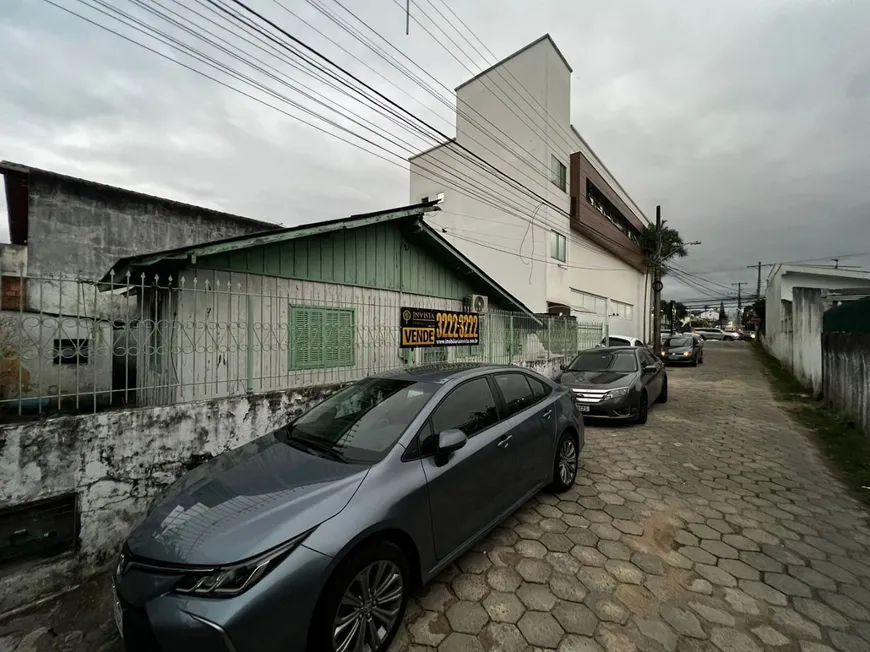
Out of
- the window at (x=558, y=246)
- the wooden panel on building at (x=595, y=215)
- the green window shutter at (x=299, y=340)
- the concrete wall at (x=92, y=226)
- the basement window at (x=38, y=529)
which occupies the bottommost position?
the basement window at (x=38, y=529)

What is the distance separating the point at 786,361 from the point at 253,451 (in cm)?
2038

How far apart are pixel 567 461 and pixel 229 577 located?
11.2ft

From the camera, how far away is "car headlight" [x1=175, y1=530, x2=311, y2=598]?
1.75 m

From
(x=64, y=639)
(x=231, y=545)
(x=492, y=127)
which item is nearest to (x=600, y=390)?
(x=231, y=545)

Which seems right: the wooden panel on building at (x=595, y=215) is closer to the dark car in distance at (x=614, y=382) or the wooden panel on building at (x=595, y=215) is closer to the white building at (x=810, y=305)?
the white building at (x=810, y=305)

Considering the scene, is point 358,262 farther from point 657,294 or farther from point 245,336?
point 657,294

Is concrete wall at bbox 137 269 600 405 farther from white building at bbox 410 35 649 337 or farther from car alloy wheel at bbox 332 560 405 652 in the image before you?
white building at bbox 410 35 649 337

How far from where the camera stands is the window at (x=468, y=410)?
2891mm

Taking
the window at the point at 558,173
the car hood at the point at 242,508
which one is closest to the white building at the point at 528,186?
the window at the point at 558,173

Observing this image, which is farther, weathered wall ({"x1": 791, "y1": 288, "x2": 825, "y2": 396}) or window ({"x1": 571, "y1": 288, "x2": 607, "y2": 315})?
window ({"x1": 571, "y1": 288, "x2": 607, "y2": 315})

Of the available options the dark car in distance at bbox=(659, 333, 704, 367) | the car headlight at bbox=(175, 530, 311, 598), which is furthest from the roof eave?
the dark car in distance at bbox=(659, 333, 704, 367)

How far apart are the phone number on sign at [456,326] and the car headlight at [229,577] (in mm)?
6100

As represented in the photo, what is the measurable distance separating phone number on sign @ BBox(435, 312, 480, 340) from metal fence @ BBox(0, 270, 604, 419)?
0.30m

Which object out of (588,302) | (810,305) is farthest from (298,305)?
(588,302)
